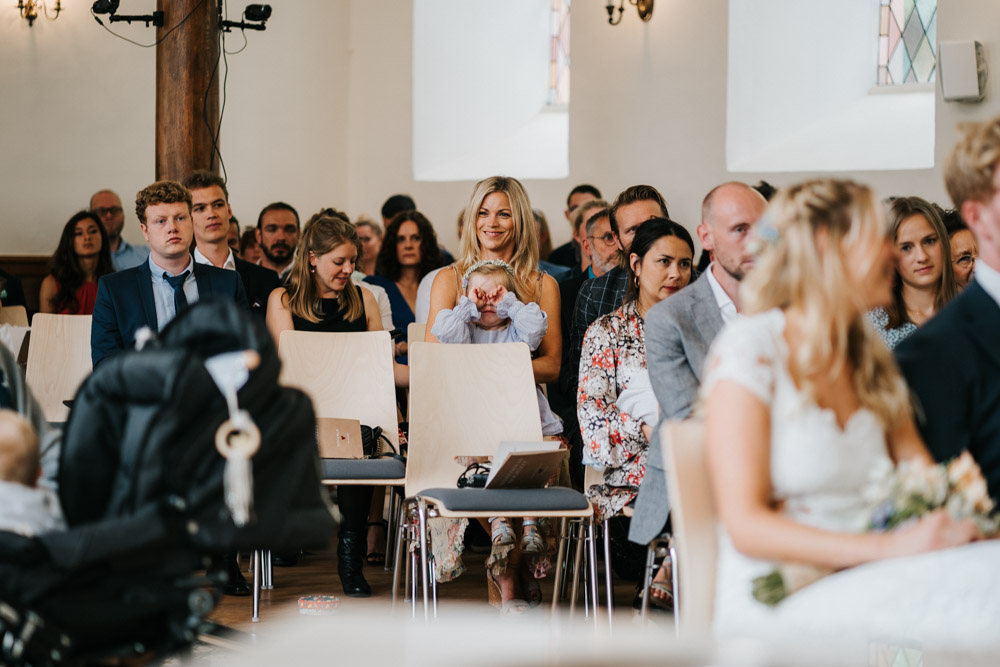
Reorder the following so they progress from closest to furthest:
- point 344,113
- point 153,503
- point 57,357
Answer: point 153,503
point 57,357
point 344,113

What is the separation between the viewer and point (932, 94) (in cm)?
733

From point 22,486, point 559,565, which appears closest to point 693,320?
point 559,565

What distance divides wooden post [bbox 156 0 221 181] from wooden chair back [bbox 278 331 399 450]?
201cm

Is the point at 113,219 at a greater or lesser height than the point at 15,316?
greater

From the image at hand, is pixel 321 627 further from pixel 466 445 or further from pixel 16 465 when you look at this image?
pixel 466 445

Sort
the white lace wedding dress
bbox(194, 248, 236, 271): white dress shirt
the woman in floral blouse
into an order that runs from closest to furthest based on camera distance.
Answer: the white lace wedding dress < the woman in floral blouse < bbox(194, 248, 236, 271): white dress shirt

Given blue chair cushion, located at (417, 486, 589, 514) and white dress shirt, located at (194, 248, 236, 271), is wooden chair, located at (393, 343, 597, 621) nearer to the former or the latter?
blue chair cushion, located at (417, 486, 589, 514)

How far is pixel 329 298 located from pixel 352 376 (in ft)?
1.67

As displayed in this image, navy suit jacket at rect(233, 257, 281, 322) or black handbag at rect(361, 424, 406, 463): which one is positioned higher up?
navy suit jacket at rect(233, 257, 281, 322)

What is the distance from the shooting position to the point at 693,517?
2260 mm

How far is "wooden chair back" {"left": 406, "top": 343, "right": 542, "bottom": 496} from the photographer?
14.5 ft

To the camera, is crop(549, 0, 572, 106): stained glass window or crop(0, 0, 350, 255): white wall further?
crop(549, 0, 572, 106): stained glass window

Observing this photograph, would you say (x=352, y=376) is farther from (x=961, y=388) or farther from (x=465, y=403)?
(x=961, y=388)

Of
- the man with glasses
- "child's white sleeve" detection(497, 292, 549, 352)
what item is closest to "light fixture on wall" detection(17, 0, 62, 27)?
the man with glasses
